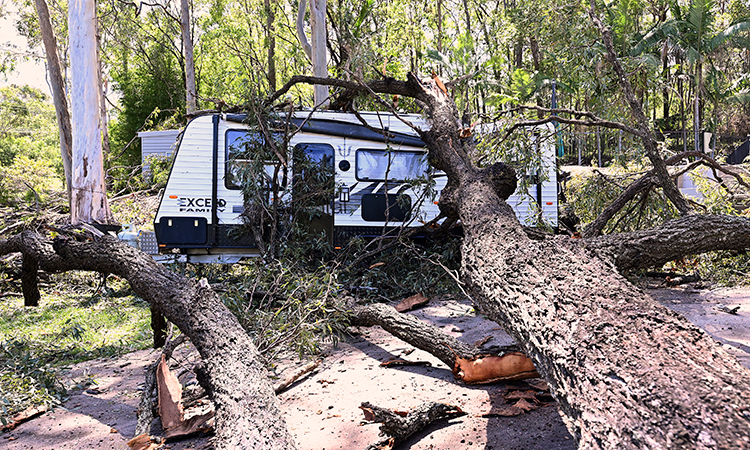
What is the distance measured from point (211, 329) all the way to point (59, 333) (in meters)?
3.28

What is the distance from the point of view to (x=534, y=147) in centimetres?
643

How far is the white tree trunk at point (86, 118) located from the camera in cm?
872

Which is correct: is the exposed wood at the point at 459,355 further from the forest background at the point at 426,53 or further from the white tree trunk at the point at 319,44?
the forest background at the point at 426,53

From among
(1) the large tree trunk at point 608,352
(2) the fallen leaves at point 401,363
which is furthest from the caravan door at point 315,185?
(1) the large tree trunk at point 608,352

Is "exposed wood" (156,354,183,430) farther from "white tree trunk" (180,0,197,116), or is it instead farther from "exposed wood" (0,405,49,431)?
"white tree trunk" (180,0,197,116)

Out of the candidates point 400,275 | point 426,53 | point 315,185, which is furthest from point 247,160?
point 426,53

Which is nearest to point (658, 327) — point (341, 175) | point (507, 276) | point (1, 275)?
point (507, 276)

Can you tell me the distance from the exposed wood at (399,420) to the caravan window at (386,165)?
5.84 metres

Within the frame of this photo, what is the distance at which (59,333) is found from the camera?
550cm

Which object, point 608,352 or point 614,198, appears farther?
point 614,198

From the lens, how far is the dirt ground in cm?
263

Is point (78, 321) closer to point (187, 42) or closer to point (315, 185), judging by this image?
point (315, 185)

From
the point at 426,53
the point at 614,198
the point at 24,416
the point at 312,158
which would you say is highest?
the point at 426,53

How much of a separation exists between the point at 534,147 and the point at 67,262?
17.9 ft
